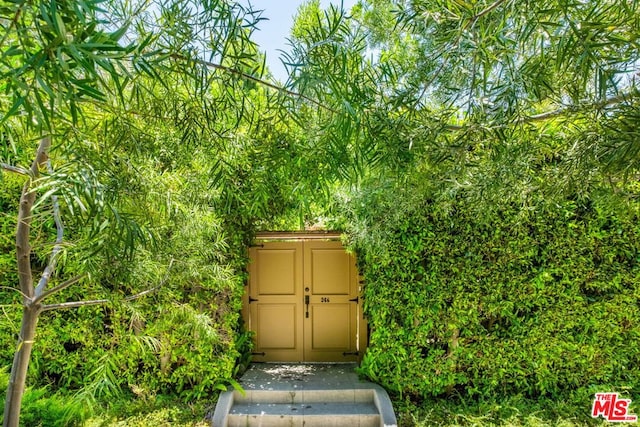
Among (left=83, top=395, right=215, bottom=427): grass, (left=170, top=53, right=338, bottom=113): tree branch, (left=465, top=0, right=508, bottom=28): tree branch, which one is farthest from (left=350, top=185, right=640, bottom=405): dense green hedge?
(left=170, top=53, right=338, bottom=113): tree branch

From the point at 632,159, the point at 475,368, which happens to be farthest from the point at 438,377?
the point at 632,159

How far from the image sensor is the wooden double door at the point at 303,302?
518 cm

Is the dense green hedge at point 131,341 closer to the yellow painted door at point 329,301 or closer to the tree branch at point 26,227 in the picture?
the yellow painted door at point 329,301

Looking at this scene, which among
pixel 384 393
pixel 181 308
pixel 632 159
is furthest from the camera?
pixel 384 393

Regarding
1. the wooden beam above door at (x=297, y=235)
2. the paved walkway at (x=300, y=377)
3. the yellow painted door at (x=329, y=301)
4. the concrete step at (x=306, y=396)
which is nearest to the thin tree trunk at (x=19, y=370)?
the concrete step at (x=306, y=396)

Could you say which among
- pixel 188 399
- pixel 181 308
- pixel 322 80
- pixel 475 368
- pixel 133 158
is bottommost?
pixel 188 399

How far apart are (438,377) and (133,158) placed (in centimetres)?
362

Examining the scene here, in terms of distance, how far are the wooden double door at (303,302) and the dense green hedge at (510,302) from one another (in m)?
1.14

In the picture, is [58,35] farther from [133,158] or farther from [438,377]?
[438,377]

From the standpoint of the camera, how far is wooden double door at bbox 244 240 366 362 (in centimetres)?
518

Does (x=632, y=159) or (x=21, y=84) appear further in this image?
(x=632, y=159)

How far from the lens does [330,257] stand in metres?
5.26
